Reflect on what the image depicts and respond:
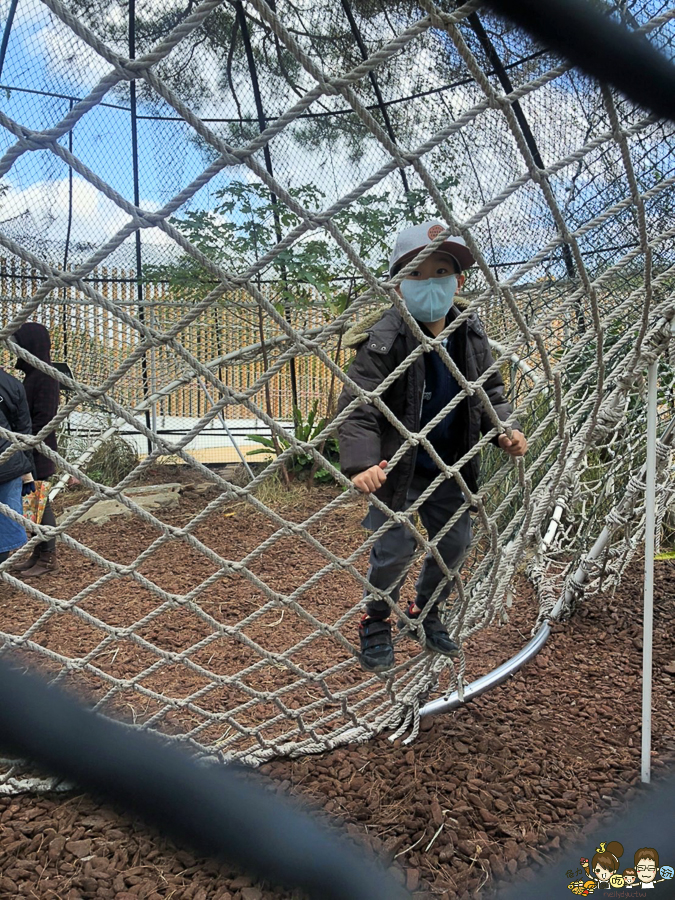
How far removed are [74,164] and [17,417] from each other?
6.07ft

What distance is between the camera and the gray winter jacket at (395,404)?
1.33 m

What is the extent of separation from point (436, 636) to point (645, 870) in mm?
747

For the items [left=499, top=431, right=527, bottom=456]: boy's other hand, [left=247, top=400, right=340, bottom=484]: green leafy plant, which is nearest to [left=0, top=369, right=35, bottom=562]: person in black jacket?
[left=499, top=431, right=527, bottom=456]: boy's other hand

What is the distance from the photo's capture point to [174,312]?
4.77 metres

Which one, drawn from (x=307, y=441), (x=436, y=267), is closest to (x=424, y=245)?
(x=436, y=267)

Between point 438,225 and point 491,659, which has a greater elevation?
point 438,225

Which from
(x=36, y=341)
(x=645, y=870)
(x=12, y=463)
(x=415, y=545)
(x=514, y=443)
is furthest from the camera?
(x=36, y=341)

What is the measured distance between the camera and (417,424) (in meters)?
1.40

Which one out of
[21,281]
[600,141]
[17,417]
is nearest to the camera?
[600,141]

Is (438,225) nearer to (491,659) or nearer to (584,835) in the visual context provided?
(584,835)

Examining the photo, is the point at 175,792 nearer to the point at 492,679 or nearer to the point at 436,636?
the point at 436,636

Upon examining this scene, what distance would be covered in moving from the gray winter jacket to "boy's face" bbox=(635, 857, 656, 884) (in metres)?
0.75

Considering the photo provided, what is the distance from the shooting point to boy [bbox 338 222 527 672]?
1.35m

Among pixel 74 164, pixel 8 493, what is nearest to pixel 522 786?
pixel 74 164
